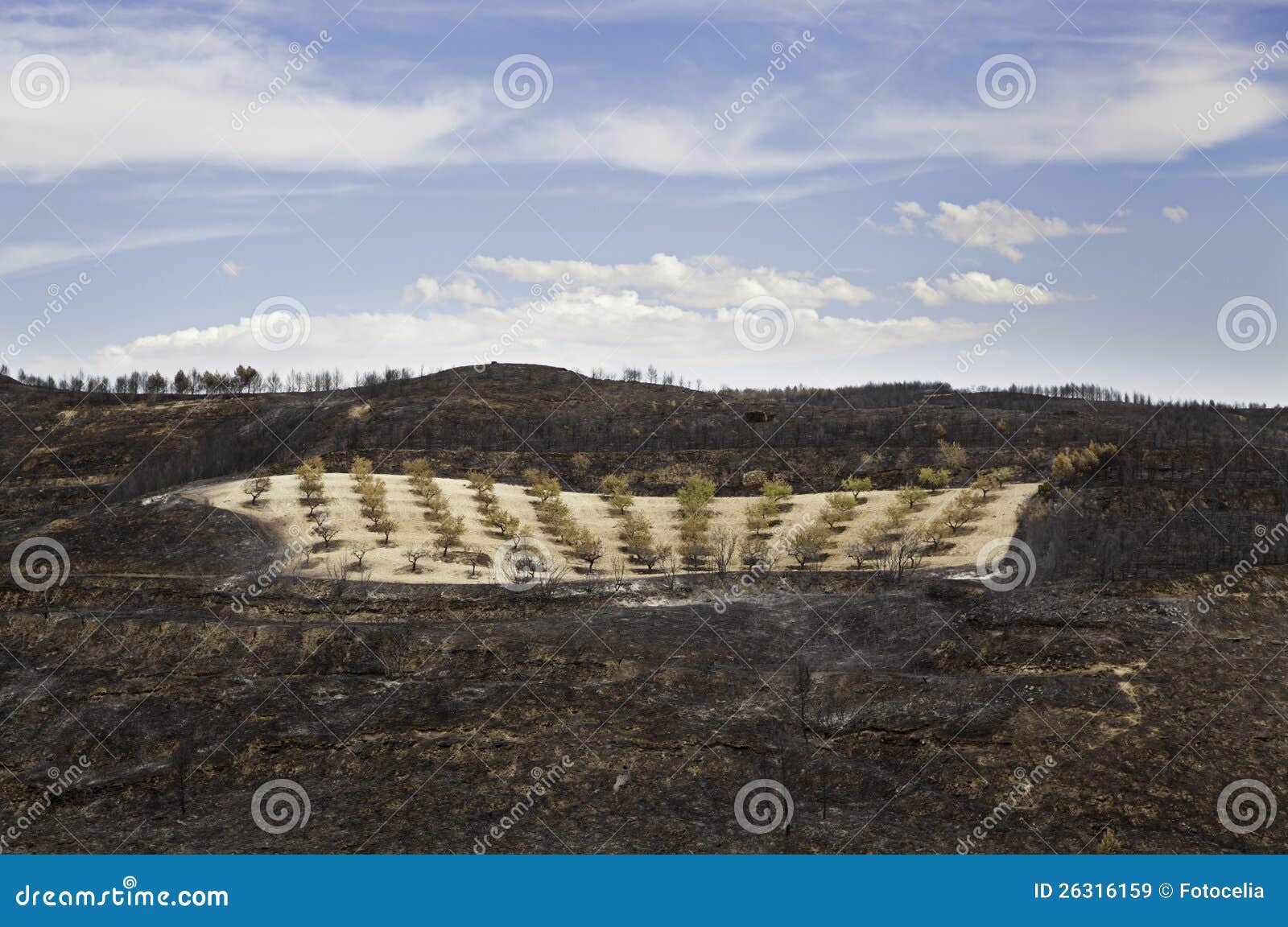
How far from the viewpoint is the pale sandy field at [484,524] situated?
4041 cm

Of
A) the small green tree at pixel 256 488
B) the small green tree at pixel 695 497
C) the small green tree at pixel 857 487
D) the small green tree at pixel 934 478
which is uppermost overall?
the small green tree at pixel 934 478

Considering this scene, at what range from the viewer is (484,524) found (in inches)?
1929

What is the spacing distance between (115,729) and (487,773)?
32.6 ft

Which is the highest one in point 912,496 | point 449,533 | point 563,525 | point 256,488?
point 912,496

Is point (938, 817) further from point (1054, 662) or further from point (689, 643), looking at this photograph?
point (689, 643)

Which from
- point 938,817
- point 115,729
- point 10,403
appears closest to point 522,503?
point 115,729

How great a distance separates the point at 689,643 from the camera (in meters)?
31.2

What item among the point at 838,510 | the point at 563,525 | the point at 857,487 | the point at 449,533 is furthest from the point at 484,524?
the point at 857,487

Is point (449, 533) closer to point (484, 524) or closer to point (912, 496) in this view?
point (484, 524)

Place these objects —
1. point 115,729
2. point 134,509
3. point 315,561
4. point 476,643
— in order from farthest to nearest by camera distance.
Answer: point 134,509, point 315,561, point 476,643, point 115,729

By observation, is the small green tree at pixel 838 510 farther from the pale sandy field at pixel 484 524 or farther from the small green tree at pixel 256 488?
the small green tree at pixel 256 488

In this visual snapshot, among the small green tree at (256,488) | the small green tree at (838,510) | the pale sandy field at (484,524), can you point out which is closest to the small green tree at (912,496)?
the pale sandy field at (484,524)

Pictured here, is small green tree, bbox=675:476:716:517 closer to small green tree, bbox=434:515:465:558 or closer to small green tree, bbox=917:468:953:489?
small green tree, bbox=917:468:953:489

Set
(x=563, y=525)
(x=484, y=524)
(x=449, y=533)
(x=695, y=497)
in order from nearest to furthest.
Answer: (x=449, y=533), (x=563, y=525), (x=484, y=524), (x=695, y=497)
